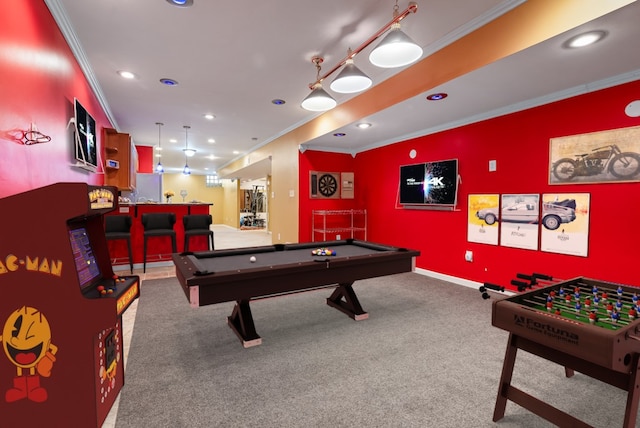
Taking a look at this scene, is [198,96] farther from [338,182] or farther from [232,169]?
[232,169]

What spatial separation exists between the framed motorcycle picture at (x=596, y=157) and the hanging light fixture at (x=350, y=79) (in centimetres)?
247

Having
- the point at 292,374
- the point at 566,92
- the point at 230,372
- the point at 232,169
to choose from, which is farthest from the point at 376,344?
the point at 232,169

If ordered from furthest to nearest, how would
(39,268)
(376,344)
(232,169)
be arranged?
(232,169), (376,344), (39,268)

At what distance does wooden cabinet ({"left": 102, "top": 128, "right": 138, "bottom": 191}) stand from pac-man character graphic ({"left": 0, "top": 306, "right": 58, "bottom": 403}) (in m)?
4.40

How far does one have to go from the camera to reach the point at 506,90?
11.1 ft

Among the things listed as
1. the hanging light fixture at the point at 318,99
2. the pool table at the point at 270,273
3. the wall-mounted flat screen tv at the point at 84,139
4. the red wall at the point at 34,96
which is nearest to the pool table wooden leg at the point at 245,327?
the pool table at the point at 270,273

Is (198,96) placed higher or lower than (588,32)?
higher

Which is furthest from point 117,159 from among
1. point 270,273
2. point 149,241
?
point 270,273

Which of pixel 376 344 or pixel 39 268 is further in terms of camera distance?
pixel 376 344

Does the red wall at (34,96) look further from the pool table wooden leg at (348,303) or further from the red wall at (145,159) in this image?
the red wall at (145,159)

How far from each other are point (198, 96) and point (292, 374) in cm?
430

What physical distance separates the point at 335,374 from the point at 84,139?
3.55 meters

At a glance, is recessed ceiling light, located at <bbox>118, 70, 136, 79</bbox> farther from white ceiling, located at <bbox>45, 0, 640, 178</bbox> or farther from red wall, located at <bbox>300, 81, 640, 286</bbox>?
red wall, located at <bbox>300, 81, 640, 286</bbox>

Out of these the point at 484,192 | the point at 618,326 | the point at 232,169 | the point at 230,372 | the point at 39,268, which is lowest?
the point at 230,372
